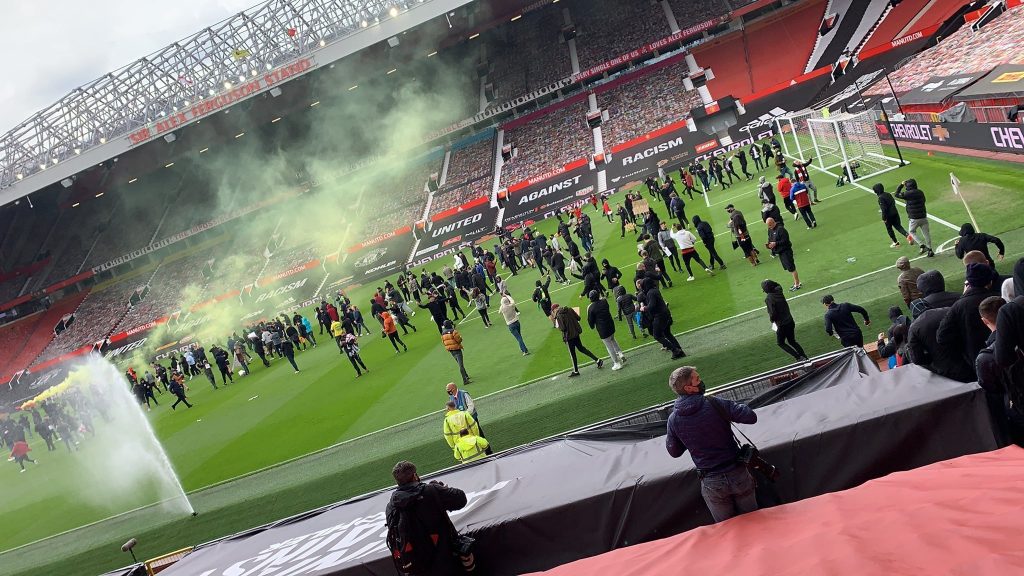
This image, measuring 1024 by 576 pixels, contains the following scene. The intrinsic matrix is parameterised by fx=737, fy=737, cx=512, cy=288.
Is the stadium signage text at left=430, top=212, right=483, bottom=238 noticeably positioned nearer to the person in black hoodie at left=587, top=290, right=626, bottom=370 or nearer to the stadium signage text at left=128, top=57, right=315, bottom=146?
the stadium signage text at left=128, top=57, right=315, bottom=146

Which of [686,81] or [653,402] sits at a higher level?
[686,81]

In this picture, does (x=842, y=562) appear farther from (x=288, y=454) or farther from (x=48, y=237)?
(x=48, y=237)

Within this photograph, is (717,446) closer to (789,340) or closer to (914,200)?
(789,340)

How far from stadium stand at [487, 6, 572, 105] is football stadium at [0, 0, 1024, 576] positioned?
0.22 m

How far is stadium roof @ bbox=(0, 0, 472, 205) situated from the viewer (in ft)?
143

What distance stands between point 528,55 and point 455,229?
674 inches

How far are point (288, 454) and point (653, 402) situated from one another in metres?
10.3

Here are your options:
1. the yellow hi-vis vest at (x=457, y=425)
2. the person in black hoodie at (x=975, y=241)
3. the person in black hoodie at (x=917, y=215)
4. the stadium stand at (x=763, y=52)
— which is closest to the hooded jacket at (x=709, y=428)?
the yellow hi-vis vest at (x=457, y=425)

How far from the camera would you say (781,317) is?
10.9 metres

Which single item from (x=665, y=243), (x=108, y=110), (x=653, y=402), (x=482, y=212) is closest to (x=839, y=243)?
(x=665, y=243)

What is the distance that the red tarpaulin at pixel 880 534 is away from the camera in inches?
163

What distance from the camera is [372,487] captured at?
1363cm

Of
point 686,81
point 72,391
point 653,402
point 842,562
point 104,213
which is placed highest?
point 104,213

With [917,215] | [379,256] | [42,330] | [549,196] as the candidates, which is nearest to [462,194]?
[379,256]
